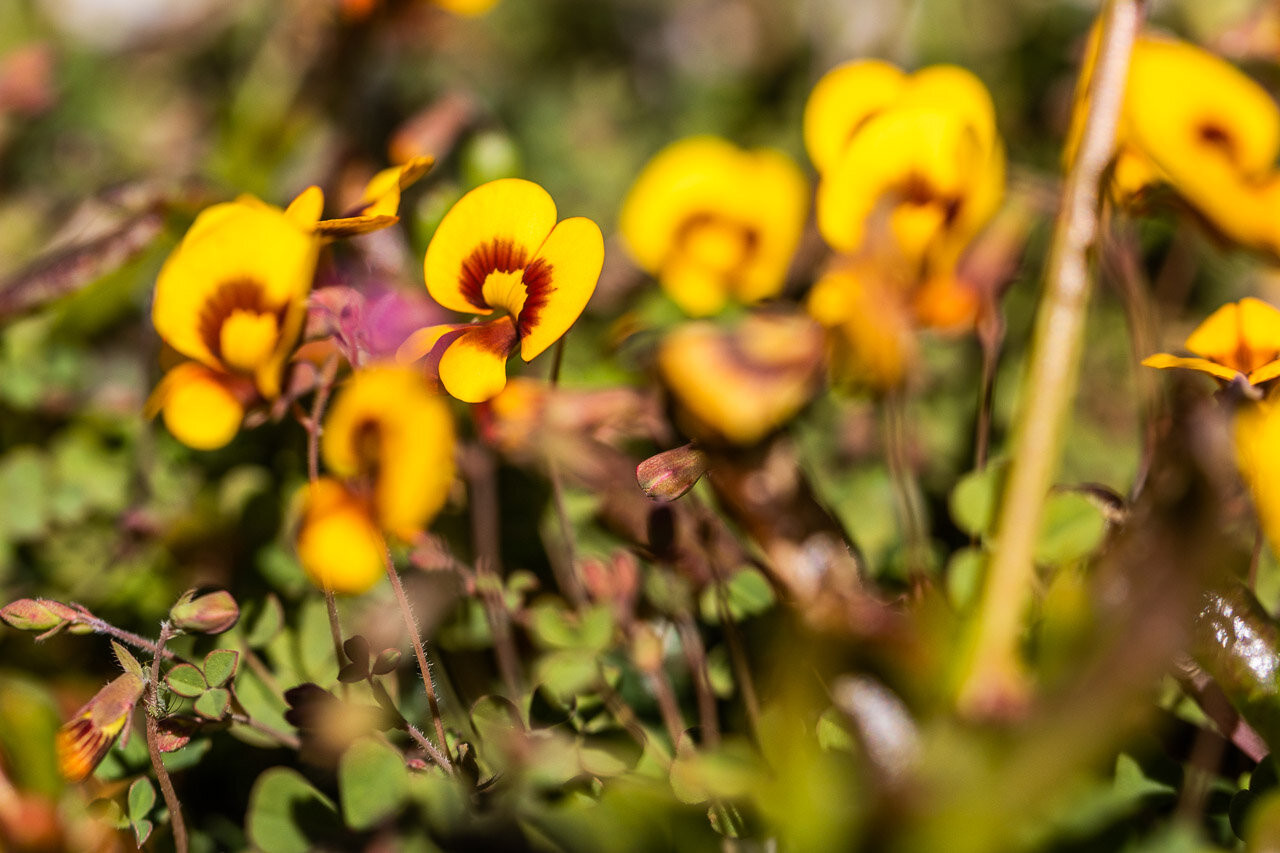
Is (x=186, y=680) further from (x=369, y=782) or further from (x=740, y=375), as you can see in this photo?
(x=740, y=375)

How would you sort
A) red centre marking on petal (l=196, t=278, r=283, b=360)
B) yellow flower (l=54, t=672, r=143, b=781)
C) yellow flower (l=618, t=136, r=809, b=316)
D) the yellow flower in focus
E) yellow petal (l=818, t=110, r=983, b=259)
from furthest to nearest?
yellow flower (l=618, t=136, r=809, b=316)
the yellow flower in focus
yellow petal (l=818, t=110, r=983, b=259)
red centre marking on petal (l=196, t=278, r=283, b=360)
yellow flower (l=54, t=672, r=143, b=781)

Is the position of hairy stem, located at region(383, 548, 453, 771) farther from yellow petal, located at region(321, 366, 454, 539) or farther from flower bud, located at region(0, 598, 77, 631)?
flower bud, located at region(0, 598, 77, 631)

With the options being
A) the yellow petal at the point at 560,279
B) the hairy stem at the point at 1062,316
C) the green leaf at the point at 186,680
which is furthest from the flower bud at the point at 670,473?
the green leaf at the point at 186,680

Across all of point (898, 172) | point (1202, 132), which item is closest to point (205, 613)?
point (898, 172)

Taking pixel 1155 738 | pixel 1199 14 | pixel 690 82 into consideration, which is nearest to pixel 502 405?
pixel 1155 738

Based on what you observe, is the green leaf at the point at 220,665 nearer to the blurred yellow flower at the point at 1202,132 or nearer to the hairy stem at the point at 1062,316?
the hairy stem at the point at 1062,316

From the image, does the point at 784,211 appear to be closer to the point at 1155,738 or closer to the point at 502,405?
the point at 502,405

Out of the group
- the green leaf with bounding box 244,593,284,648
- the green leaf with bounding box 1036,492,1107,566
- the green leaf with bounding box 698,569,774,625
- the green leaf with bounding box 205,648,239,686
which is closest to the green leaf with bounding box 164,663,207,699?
the green leaf with bounding box 205,648,239,686
